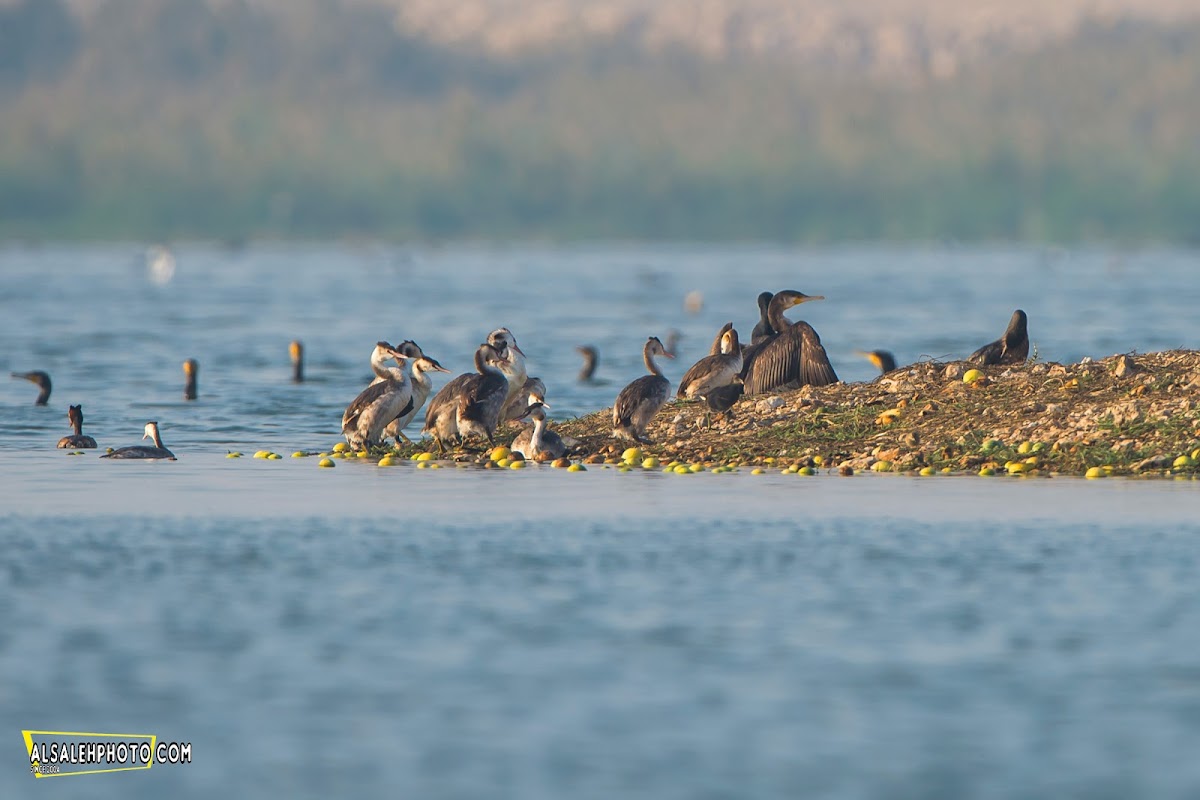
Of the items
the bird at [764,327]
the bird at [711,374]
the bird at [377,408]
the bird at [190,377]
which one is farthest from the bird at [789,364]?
the bird at [190,377]

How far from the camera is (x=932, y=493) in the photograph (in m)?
20.2

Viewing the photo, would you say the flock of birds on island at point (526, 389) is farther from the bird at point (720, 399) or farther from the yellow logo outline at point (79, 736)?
the yellow logo outline at point (79, 736)

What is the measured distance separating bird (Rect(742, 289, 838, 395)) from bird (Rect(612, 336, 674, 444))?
266 centimetres

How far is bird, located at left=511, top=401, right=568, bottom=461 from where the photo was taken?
23297 millimetres

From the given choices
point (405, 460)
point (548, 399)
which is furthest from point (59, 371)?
point (405, 460)

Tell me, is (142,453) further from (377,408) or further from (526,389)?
(526,389)

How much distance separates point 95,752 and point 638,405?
13286 millimetres

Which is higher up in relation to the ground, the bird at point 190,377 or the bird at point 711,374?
the bird at point 711,374

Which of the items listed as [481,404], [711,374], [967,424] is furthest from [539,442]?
[967,424]

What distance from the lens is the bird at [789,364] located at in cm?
2633

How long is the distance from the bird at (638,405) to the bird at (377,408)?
8.73ft

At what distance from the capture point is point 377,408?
2433 centimetres

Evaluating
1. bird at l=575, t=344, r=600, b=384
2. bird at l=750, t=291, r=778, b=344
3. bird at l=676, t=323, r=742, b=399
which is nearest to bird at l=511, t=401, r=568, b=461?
bird at l=676, t=323, r=742, b=399

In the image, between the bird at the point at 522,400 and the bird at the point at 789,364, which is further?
the bird at the point at 789,364
